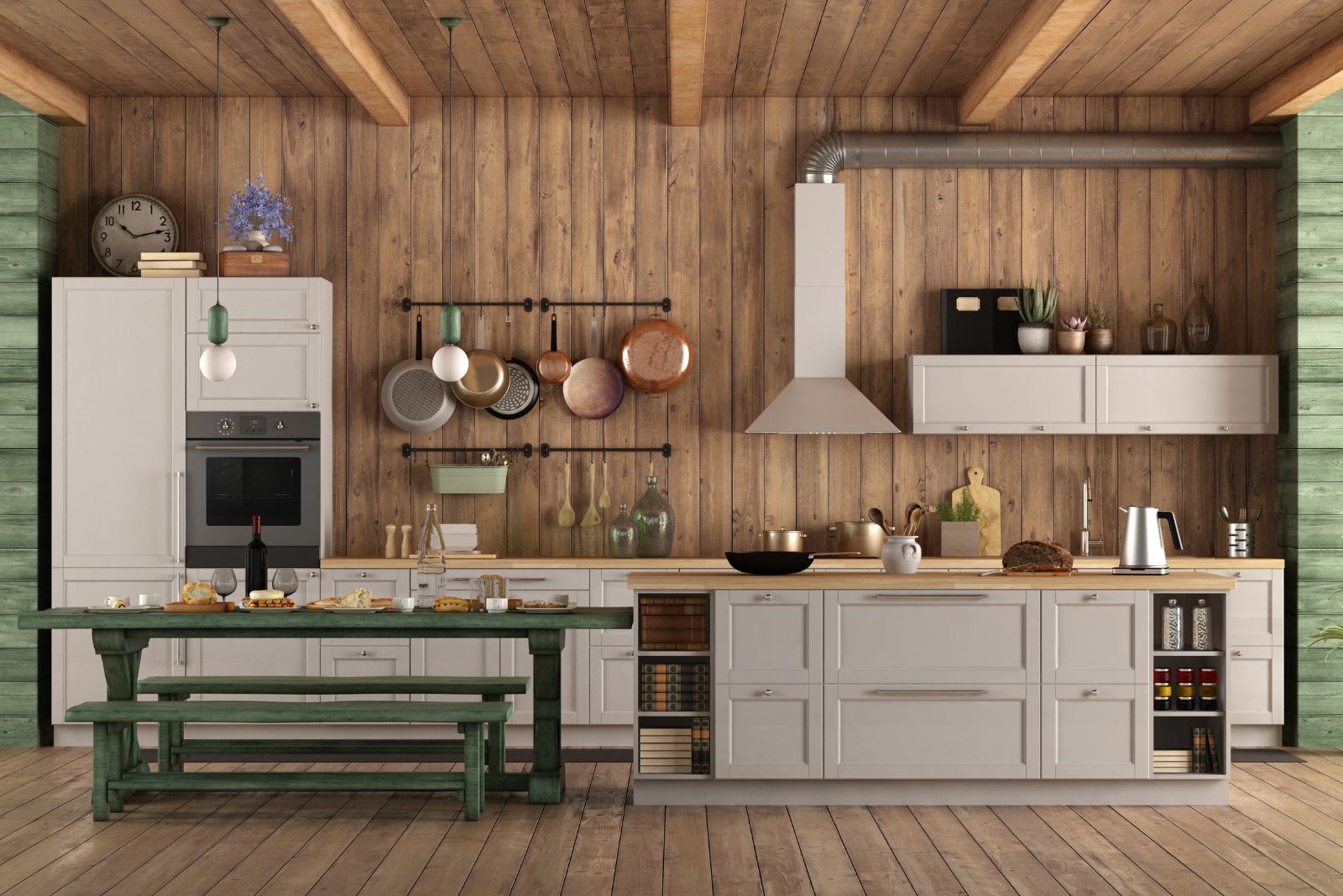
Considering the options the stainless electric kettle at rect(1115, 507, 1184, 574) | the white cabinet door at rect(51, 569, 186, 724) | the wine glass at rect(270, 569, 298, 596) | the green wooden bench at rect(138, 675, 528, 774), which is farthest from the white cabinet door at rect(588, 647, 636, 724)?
the stainless electric kettle at rect(1115, 507, 1184, 574)

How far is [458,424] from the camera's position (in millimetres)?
6090

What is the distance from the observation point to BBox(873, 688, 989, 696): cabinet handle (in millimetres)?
4469

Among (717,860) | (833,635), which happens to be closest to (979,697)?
(833,635)

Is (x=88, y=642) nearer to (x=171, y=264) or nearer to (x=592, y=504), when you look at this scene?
(x=171, y=264)

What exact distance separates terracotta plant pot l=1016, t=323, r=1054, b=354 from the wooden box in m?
3.61

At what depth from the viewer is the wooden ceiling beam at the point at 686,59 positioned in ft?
14.9

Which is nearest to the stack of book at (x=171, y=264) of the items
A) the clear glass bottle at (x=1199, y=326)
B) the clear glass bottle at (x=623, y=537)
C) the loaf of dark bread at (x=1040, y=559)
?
the clear glass bottle at (x=623, y=537)

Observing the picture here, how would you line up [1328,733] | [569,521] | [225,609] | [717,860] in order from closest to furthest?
1. [717,860]
2. [225,609]
3. [1328,733]
4. [569,521]

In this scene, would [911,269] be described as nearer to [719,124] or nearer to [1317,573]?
[719,124]

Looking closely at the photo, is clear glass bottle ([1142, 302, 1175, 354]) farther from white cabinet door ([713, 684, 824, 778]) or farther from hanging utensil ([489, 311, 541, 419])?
hanging utensil ([489, 311, 541, 419])

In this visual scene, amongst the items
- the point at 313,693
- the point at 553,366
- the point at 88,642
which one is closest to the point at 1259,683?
the point at 553,366

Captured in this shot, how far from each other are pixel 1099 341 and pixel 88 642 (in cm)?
507

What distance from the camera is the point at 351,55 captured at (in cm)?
501

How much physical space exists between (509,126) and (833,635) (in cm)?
317
